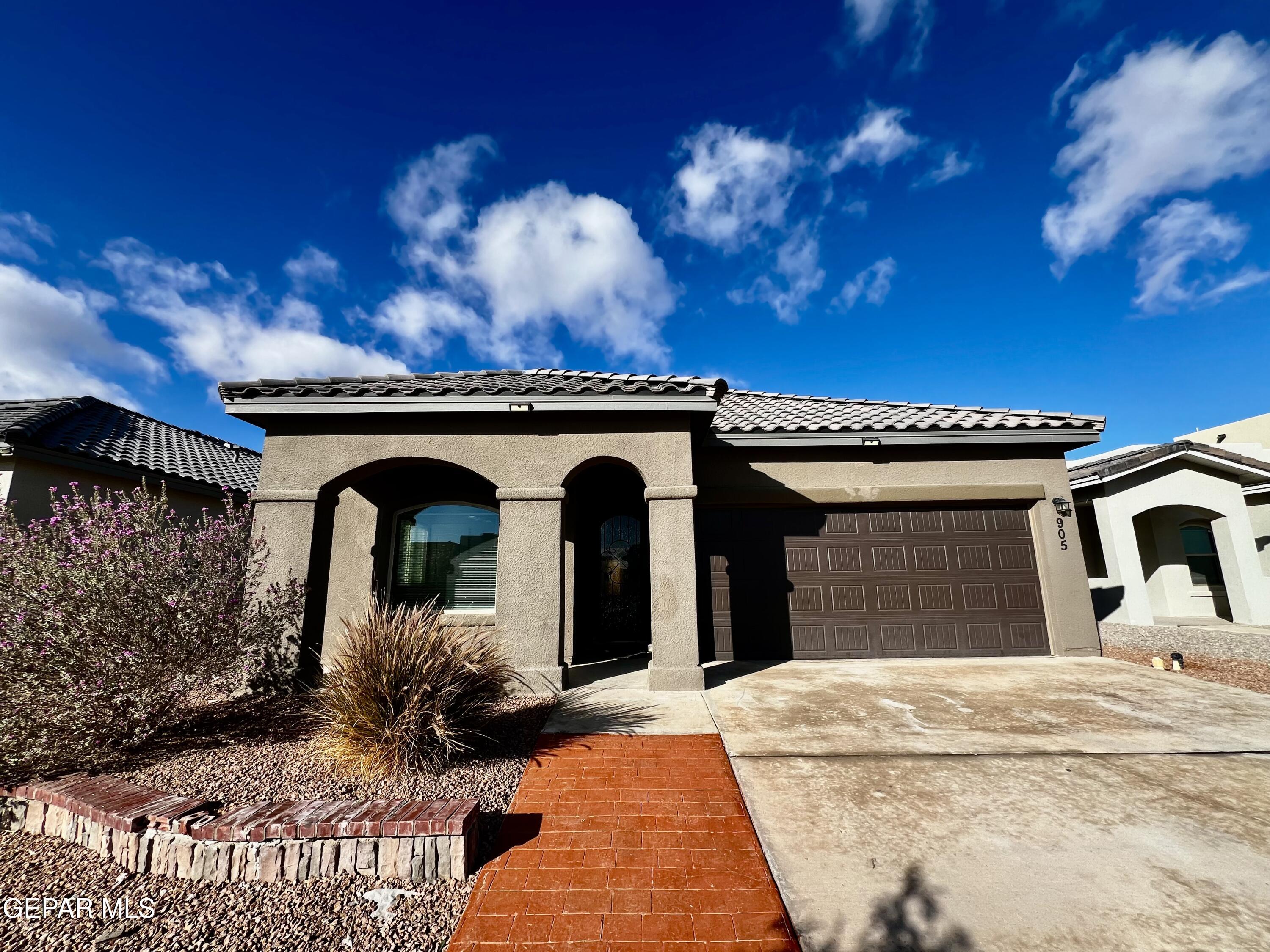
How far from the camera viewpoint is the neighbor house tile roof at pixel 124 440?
29.8ft

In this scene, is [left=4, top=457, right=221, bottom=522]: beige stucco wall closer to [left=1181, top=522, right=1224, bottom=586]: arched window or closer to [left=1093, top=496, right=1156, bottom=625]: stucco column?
[left=1093, top=496, right=1156, bottom=625]: stucco column

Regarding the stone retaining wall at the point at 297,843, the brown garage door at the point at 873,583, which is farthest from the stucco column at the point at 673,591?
the stone retaining wall at the point at 297,843

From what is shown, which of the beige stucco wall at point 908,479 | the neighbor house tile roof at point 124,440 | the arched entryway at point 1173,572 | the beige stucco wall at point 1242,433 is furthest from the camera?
the beige stucco wall at point 1242,433

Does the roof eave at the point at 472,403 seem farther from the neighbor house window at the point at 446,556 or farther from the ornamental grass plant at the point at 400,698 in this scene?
the ornamental grass plant at the point at 400,698

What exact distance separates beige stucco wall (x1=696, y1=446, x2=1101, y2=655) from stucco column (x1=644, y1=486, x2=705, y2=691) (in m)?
1.62

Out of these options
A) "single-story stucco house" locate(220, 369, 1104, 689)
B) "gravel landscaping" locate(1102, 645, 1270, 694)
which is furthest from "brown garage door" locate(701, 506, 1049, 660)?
"gravel landscaping" locate(1102, 645, 1270, 694)

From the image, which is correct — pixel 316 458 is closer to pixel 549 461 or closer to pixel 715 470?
pixel 549 461

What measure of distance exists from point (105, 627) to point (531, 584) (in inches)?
141

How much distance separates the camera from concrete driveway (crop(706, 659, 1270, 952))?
2270mm

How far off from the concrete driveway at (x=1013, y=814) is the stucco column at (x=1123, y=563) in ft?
17.2

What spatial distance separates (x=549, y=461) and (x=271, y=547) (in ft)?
11.2

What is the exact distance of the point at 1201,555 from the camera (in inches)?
507

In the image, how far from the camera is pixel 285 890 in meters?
2.56

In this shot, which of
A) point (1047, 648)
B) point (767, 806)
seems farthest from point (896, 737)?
point (1047, 648)
